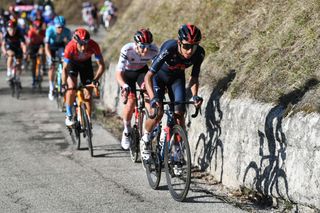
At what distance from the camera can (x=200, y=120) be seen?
10.0 meters

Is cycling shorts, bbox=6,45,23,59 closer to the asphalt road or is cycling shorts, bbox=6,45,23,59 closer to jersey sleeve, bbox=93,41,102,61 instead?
the asphalt road

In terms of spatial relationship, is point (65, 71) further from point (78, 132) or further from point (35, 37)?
point (35, 37)

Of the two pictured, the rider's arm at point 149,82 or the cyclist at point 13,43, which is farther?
the cyclist at point 13,43

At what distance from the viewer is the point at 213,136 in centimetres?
943

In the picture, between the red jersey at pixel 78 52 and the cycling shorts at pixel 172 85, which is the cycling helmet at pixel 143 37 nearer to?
the cycling shorts at pixel 172 85

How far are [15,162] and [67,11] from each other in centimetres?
4886

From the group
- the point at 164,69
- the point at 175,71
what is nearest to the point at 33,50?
the point at 164,69

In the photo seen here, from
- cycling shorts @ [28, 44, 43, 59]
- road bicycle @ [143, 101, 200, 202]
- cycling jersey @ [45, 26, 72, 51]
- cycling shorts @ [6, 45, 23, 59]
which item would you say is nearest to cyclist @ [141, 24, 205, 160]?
road bicycle @ [143, 101, 200, 202]

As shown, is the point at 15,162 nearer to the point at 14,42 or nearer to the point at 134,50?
the point at 134,50

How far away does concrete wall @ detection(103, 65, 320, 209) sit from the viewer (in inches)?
276

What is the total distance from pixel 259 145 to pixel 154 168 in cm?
163

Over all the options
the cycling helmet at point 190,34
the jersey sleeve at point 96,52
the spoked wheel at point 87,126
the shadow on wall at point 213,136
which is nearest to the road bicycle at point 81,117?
the spoked wheel at point 87,126

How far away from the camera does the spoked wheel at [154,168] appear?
8752mm

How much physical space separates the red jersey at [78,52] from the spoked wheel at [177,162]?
3.79m
